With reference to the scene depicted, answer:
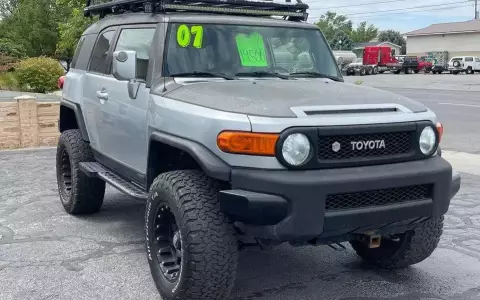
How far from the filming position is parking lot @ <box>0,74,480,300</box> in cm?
430

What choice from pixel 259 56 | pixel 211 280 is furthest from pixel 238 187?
pixel 259 56

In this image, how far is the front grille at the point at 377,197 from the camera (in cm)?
355

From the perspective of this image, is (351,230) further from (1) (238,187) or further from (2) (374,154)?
(1) (238,187)

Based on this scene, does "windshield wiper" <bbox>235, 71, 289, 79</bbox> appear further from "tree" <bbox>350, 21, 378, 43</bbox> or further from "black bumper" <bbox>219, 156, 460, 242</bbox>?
"tree" <bbox>350, 21, 378, 43</bbox>

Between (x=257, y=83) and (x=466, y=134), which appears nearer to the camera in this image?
(x=257, y=83)

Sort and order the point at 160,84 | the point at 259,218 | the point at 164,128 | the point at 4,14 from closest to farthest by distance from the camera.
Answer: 1. the point at 259,218
2. the point at 164,128
3. the point at 160,84
4. the point at 4,14

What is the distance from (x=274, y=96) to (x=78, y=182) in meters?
2.87

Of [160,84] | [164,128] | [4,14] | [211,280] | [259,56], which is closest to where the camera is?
[211,280]

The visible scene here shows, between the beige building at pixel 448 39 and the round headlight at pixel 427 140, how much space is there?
70.4 metres

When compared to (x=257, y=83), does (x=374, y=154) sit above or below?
below

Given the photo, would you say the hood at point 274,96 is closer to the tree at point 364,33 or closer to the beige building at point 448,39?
the beige building at point 448,39

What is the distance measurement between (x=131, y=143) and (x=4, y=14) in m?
68.1

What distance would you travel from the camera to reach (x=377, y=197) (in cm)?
368

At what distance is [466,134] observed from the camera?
12.6m
